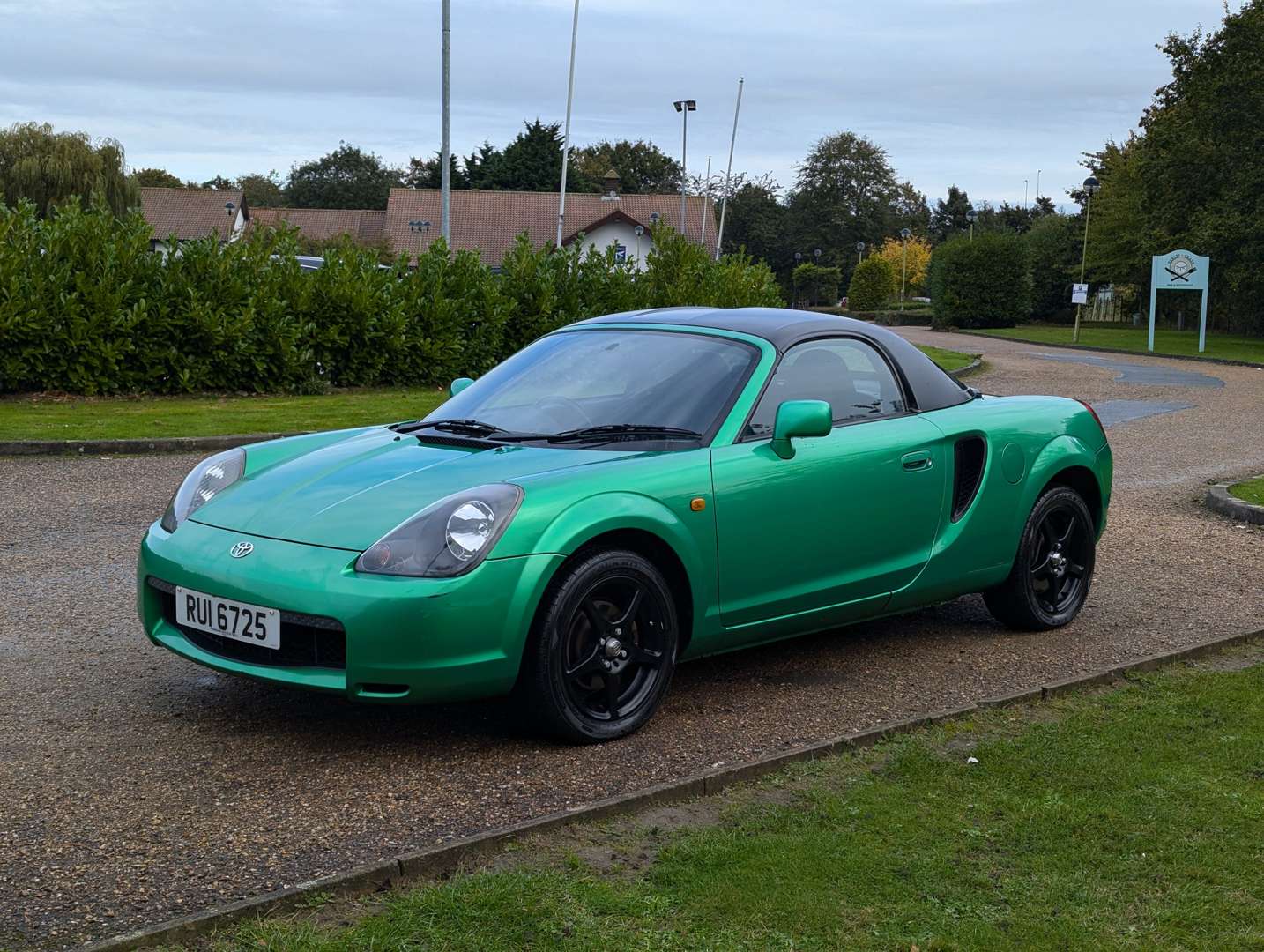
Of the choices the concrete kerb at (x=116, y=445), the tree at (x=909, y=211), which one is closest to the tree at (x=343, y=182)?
the tree at (x=909, y=211)

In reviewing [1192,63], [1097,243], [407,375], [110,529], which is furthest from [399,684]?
[1097,243]

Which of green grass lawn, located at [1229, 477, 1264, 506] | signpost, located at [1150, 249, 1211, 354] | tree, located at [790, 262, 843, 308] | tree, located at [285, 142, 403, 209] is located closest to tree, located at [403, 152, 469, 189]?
tree, located at [285, 142, 403, 209]

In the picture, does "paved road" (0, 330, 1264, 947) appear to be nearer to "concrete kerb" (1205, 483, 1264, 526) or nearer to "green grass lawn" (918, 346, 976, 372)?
"concrete kerb" (1205, 483, 1264, 526)

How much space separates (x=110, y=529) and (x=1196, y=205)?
4395 cm

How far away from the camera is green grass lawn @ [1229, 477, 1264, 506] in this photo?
10703 millimetres

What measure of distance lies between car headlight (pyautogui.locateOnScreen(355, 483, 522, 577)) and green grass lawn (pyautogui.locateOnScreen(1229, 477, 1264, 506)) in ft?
25.6

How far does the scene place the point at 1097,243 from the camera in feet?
212

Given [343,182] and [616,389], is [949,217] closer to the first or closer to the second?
[343,182]

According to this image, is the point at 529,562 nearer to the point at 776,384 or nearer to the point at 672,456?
the point at 672,456

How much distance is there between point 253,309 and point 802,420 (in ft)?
44.4

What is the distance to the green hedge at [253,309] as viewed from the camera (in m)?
16.3

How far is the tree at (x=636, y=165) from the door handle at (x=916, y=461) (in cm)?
11989

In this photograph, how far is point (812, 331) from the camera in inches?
232

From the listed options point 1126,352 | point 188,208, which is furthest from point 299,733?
point 188,208
